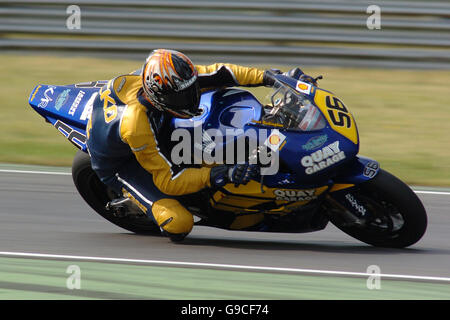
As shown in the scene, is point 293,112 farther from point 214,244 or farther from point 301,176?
point 214,244

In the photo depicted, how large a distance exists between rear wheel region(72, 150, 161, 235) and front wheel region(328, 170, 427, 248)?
148 centimetres

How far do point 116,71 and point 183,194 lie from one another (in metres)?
6.30

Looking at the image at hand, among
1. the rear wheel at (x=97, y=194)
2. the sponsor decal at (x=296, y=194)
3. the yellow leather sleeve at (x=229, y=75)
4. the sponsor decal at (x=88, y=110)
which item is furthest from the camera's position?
the rear wheel at (x=97, y=194)

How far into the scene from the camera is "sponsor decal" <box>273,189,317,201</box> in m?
4.79

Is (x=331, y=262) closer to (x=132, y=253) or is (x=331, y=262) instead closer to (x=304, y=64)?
(x=132, y=253)

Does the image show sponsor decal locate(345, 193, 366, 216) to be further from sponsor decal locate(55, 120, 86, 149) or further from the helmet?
sponsor decal locate(55, 120, 86, 149)

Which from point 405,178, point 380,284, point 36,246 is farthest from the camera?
point 405,178

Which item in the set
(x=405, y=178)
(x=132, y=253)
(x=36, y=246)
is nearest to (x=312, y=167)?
(x=132, y=253)

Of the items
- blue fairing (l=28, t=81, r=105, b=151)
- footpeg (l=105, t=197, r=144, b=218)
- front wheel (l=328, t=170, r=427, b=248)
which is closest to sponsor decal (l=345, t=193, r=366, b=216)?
front wheel (l=328, t=170, r=427, b=248)

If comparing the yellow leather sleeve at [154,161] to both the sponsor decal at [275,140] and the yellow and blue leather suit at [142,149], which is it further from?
the sponsor decal at [275,140]

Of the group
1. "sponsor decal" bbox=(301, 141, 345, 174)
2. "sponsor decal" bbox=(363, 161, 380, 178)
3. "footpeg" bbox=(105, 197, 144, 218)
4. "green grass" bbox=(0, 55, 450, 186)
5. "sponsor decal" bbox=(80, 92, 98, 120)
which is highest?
"sponsor decal" bbox=(80, 92, 98, 120)

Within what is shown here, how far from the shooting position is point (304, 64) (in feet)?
35.1

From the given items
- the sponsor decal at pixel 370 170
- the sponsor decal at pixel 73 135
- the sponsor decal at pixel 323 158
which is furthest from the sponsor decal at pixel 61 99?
the sponsor decal at pixel 370 170

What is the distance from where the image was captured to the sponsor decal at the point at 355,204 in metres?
→ 4.84
